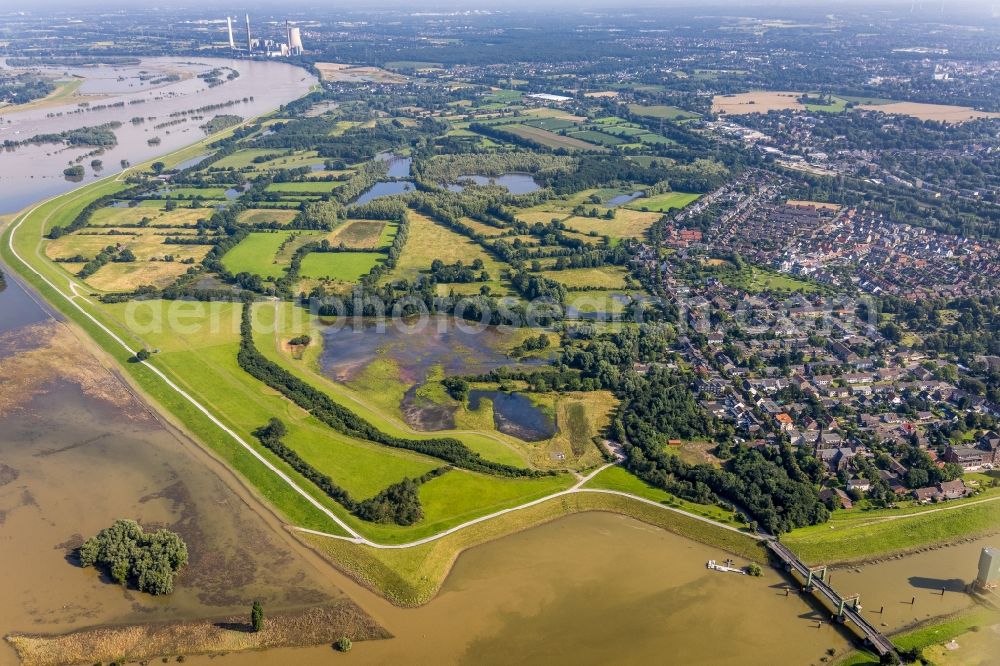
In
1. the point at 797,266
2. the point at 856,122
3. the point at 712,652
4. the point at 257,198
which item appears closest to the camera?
the point at 712,652

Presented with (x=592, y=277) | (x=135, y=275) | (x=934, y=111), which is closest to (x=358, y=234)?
(x=135, y=275)

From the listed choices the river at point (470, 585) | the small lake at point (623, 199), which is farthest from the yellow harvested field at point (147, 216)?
the river at point (470, 585)

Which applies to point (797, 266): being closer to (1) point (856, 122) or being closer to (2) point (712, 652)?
(2) point (712, 652)

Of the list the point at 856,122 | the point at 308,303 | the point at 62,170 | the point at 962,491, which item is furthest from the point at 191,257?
the point at 856,122

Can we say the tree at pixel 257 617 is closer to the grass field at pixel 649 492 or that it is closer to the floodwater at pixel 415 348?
the grass field at pixel 649 492

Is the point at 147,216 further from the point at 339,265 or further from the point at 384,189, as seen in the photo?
the point at 339,265

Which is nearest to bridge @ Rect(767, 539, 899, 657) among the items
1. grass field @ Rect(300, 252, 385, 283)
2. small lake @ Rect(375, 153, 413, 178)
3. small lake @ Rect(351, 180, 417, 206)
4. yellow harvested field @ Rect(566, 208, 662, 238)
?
grass field @ Rect(300, 252, 385, 283)

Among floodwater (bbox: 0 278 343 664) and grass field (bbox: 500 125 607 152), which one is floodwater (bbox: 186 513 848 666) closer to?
floodwater (bbox: 0 278 343 664)
